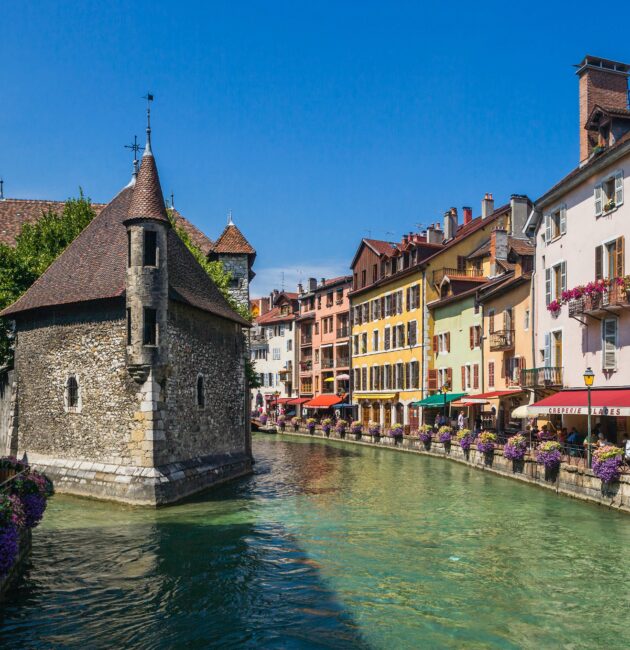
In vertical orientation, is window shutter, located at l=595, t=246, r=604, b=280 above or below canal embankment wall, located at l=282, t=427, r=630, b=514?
above

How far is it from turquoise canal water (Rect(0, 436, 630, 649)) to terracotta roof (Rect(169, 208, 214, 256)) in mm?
21812

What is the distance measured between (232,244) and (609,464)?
25.7 metres

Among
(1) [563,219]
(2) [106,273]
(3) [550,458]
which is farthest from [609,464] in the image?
(2) [106,273]

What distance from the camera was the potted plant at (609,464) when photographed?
63.5 ft

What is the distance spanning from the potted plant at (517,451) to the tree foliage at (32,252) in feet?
61.1

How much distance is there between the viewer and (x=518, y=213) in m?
43.4

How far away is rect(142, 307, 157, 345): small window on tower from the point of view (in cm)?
2153

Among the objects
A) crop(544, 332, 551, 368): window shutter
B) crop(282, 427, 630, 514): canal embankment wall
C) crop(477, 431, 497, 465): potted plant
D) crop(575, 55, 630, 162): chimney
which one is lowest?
crop(282, 427, 630, 514): canal embankment wall

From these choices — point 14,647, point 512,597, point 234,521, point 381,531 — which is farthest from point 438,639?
point 234,521

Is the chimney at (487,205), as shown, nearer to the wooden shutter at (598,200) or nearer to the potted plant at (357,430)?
the potted plant at (357,430)

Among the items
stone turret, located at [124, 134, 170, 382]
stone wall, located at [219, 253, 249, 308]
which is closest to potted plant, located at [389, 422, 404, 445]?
stone wall, located at [219, 253, 249, 308]

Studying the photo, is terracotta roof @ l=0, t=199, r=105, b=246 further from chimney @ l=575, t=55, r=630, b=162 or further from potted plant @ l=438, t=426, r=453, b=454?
chimney @ l=575, t=55, r=630, b=162

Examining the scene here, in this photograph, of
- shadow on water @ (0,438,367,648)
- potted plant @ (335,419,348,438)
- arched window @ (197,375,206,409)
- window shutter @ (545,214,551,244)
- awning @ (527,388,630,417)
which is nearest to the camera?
shadow on water @ (0,438,367,648)

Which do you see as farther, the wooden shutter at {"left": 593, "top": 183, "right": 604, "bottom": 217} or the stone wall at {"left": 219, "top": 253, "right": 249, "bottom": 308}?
the stone wall at {"left": 219, "top": 253, "right": 249, "bottom": 308}
